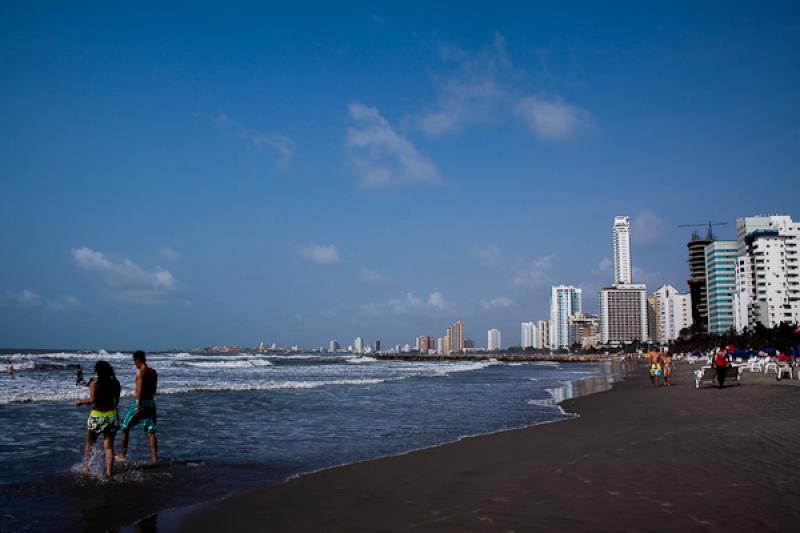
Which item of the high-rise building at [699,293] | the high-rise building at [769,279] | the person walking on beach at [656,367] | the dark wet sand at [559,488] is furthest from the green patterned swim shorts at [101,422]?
the high-rise building at [699,293]

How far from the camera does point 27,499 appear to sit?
24.1ft

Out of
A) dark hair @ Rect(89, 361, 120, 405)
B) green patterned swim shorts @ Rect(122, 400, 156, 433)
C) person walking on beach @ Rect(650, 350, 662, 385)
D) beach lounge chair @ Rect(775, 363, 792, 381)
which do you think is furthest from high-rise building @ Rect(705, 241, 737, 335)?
dark hair @ Rect(89, 361, 120, 405)

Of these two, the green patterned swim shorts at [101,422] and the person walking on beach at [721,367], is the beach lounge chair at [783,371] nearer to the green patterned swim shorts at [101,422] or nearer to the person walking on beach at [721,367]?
the person walking on beach at [721,367]

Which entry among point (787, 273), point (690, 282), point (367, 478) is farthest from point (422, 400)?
point (690, 282)

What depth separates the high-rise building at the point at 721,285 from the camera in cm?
16138

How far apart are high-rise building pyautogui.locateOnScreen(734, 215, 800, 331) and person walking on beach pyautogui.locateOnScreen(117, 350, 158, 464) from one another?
487 feet

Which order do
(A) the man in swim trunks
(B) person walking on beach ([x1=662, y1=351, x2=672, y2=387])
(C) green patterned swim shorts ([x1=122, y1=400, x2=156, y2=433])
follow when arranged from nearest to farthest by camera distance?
1. (C) green patterned swim shorts ([x1=122, y1=400, x2=156, y2=433])
2. (B) person walking on beach ([x1=662, y1=351, x2=672, y2=387])
3. (A) the man in swim trunks

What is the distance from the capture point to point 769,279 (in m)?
139

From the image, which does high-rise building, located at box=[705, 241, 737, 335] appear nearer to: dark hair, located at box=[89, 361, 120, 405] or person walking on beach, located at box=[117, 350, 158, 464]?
person walking on beach, located at box=[117, 350, 158, 464]

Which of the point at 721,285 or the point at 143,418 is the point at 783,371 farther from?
the point at 721,285

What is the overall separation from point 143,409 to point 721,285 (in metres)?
181

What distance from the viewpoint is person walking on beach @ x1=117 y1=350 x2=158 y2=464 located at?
9.49 meters

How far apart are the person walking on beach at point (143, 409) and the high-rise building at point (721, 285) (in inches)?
6809

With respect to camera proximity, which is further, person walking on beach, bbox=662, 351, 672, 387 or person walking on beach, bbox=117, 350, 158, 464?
person walking on beach, bbox=662, 351, 672, 387
